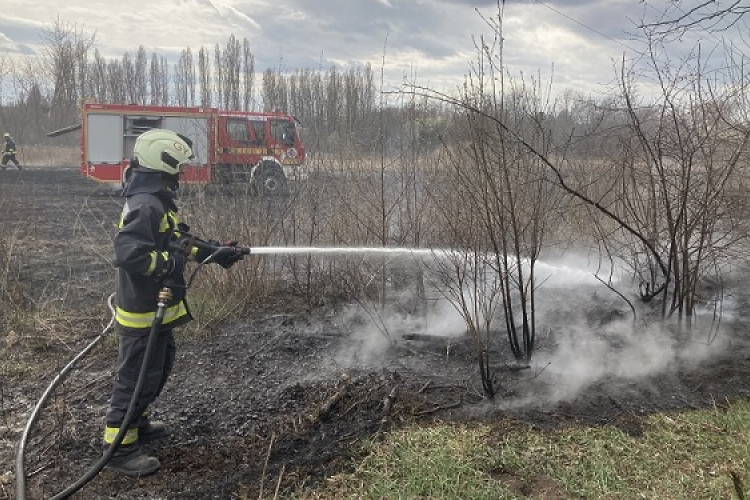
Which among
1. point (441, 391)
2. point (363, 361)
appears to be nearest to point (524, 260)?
point (441, 391)

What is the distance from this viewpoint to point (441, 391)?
4180 millimetres

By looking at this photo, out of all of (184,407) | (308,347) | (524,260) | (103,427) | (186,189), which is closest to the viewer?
(103,427)

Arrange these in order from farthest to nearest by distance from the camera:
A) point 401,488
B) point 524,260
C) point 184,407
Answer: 1. point 524,260
2. point 184,407
3. point 401,488

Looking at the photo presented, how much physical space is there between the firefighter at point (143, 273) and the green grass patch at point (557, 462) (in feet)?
3.76

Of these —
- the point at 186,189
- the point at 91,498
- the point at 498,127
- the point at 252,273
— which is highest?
the point at 498,127

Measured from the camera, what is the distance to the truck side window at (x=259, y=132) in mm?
12013

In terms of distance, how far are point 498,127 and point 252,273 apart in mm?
3384

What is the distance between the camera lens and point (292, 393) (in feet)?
13.8

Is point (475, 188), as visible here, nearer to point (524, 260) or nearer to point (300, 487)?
point (524, 260)

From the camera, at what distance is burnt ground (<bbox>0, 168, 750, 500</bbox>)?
330 cm

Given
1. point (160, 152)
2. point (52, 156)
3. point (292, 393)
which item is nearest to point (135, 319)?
point (160, 152)

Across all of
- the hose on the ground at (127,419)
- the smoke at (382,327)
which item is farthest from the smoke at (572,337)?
the hose on the ground at (127,419)

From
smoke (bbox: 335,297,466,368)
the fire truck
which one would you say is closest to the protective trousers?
smoke (bbox: 335,297,466,368)

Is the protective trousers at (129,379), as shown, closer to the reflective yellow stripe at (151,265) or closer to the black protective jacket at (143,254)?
the black protective jacket at (143,254)
